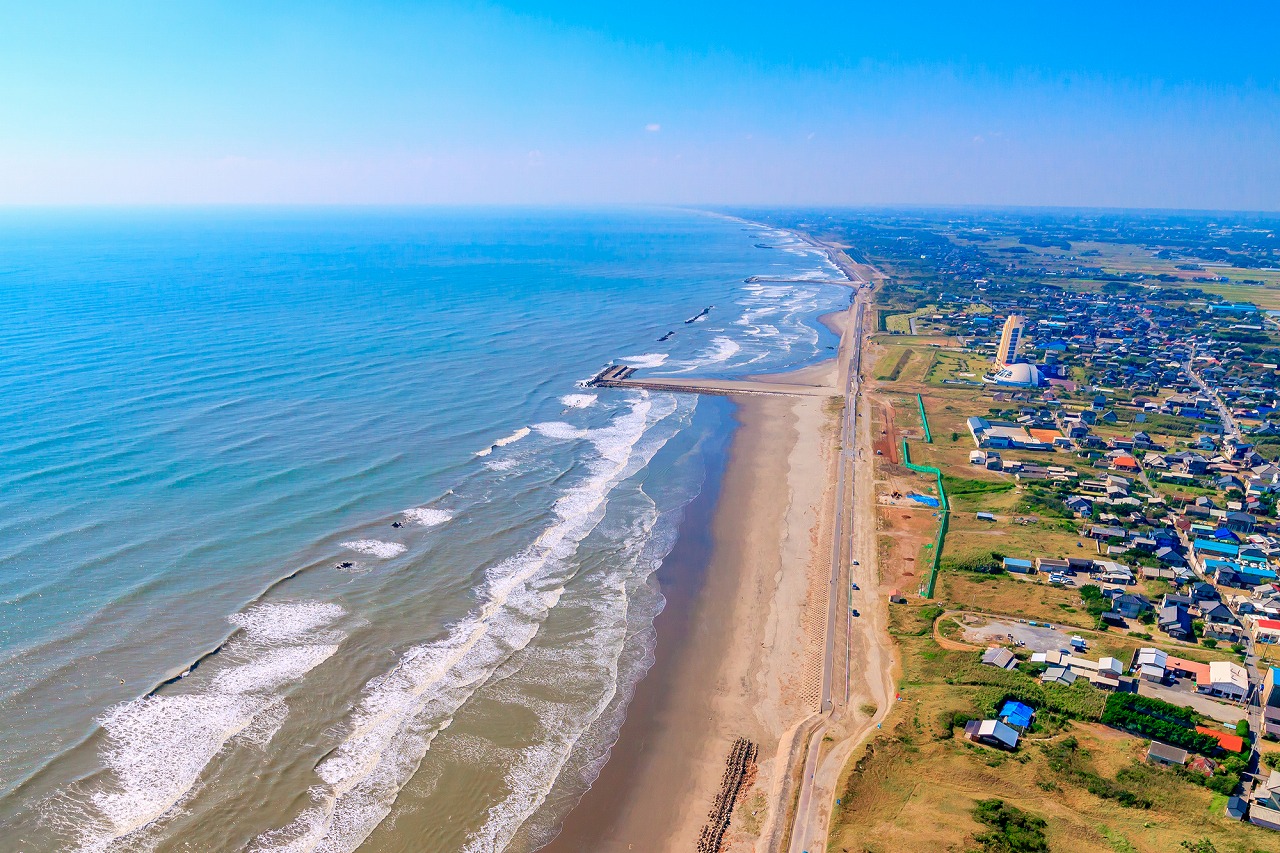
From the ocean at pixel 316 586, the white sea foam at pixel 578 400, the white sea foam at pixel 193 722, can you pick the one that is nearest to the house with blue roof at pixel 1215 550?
the ocean at pixel 316 586

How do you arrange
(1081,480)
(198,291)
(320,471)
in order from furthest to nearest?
1. (198,291)
2. (1081,480)
3. (320,471)

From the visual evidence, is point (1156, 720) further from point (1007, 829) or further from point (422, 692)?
point (422, 692)

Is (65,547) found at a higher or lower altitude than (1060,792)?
higher

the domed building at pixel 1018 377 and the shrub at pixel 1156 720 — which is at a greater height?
the domed building at pixel 1018 377

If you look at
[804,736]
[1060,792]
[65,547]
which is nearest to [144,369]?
[65,547]

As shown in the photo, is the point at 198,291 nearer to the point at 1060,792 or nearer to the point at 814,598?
the point at 814,598

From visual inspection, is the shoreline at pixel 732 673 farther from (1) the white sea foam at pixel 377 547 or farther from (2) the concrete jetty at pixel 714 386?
(2) the concrete jetty at pixel 714 386
